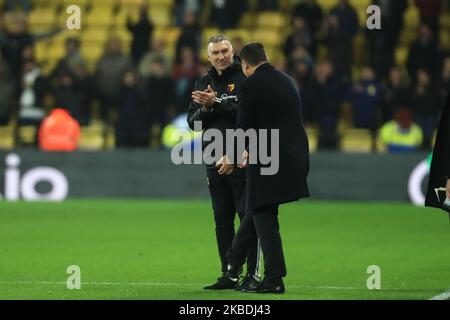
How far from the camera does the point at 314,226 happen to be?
59.2 feet

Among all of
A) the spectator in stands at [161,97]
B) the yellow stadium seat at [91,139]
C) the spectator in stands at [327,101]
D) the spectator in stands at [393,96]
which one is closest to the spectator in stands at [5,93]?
the yellow stadium seat at [91,139]

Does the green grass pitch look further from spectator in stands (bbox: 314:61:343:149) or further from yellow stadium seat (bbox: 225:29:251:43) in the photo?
yellow stadium seat (bbox: 225:29:251:43)

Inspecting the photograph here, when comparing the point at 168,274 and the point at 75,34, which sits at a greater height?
the point at 75,34

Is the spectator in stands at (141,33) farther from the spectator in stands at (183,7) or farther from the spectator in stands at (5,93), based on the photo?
the spectator in stands at (5,93)

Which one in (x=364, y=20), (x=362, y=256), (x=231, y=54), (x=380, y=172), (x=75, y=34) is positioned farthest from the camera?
(x=75, y=34)

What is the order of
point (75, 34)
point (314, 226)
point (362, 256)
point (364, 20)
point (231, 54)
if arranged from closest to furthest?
point (231, 54)
point (362, 256)
point (314, 226)
point (364, 20)
point (75, 34)

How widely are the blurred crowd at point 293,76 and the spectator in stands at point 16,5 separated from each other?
1810mm

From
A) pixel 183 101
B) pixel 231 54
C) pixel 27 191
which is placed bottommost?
pixel 27 191

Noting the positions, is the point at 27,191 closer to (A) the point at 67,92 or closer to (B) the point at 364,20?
(A) the point at 67,92

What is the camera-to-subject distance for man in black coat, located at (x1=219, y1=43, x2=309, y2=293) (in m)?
10.5

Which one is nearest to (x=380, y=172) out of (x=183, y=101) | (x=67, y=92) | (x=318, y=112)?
(x=318, y=112)

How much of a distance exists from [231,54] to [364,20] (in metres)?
→ 13.9

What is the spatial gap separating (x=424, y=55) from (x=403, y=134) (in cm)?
204

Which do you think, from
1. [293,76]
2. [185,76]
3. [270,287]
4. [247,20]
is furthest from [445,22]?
[270,287]
